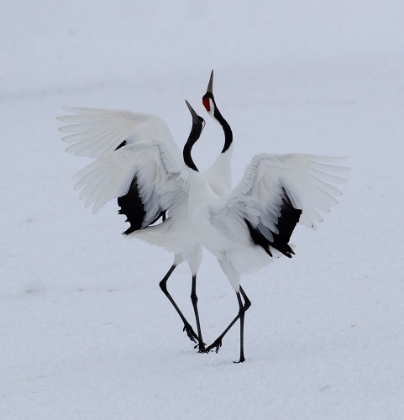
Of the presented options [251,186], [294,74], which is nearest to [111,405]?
[251,186]

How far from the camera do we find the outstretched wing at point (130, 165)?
4.32 metres

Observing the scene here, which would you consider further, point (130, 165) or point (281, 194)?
point (130, 165)

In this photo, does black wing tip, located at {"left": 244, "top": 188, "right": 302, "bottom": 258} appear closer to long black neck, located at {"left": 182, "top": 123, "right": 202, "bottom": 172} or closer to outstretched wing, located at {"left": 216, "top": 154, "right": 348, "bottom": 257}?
outstretched wing, located at {"left": 216, "top": 154, "right": 348, "bottom": 257}

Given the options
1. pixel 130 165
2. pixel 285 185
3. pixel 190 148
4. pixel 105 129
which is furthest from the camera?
pixel 105 129

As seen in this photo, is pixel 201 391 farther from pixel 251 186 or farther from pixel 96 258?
pixel 96 258

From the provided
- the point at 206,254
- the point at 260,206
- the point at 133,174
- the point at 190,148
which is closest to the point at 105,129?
the point at 133,174

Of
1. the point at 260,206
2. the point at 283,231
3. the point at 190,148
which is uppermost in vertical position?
the point at 190,148

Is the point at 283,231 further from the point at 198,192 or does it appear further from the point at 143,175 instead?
the point at 143,175

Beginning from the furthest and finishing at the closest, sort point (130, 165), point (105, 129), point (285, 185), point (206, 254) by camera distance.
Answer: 1. point (206, 254)
2. point (105, 129)
3. point (130, 165)
4. point (285, 185)

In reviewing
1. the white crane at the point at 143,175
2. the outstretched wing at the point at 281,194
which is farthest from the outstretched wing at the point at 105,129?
the outstretched wing at the point at 281,194

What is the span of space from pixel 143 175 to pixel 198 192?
468 millimetres

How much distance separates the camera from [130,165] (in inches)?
172

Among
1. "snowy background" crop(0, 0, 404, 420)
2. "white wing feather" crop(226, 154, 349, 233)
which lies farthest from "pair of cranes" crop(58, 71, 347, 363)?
"snowy background" crop(0, 0, 404, 420)

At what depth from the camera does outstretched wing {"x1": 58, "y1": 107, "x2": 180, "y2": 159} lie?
4855 millimetres
